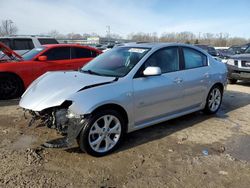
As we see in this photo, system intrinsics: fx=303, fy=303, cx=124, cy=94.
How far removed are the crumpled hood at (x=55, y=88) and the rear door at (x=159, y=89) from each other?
0.54 m

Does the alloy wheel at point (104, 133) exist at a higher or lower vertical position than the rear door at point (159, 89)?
lower

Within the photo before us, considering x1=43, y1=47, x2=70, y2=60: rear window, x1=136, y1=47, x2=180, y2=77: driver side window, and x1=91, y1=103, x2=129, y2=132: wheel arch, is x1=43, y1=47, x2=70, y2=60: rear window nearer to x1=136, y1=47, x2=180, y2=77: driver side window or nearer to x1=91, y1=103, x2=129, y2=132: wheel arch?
x1=136, y1=47, x2=180, y2=77: driver side window

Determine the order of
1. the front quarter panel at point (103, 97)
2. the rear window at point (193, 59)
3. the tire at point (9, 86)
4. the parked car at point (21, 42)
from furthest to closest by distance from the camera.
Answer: the parked car at point (21, 42) < the tire at point (9, 86) < the rear window at point (193, 59) < the front quarter panel at point (103, 97)

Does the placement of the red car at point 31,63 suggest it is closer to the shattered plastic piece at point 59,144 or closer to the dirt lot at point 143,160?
the dirt lot at point 143,160

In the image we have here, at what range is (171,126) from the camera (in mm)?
5914

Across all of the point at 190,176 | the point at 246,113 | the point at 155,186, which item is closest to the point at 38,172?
the point at 155,186

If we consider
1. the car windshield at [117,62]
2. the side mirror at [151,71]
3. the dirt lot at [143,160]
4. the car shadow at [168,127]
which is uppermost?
the car windshield at [117,62]

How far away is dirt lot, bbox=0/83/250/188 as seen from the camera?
3719 millimetres

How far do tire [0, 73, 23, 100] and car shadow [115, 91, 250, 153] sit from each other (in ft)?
13.8

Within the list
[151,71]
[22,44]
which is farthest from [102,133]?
[22,44]

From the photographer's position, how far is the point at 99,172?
12.8 ft

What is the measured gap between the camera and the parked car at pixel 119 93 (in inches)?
166

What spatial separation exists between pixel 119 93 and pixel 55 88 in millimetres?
958

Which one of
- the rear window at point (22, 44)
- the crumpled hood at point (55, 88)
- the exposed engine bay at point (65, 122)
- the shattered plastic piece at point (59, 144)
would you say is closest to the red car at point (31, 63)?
the crumpled hood at point (55, 88)
